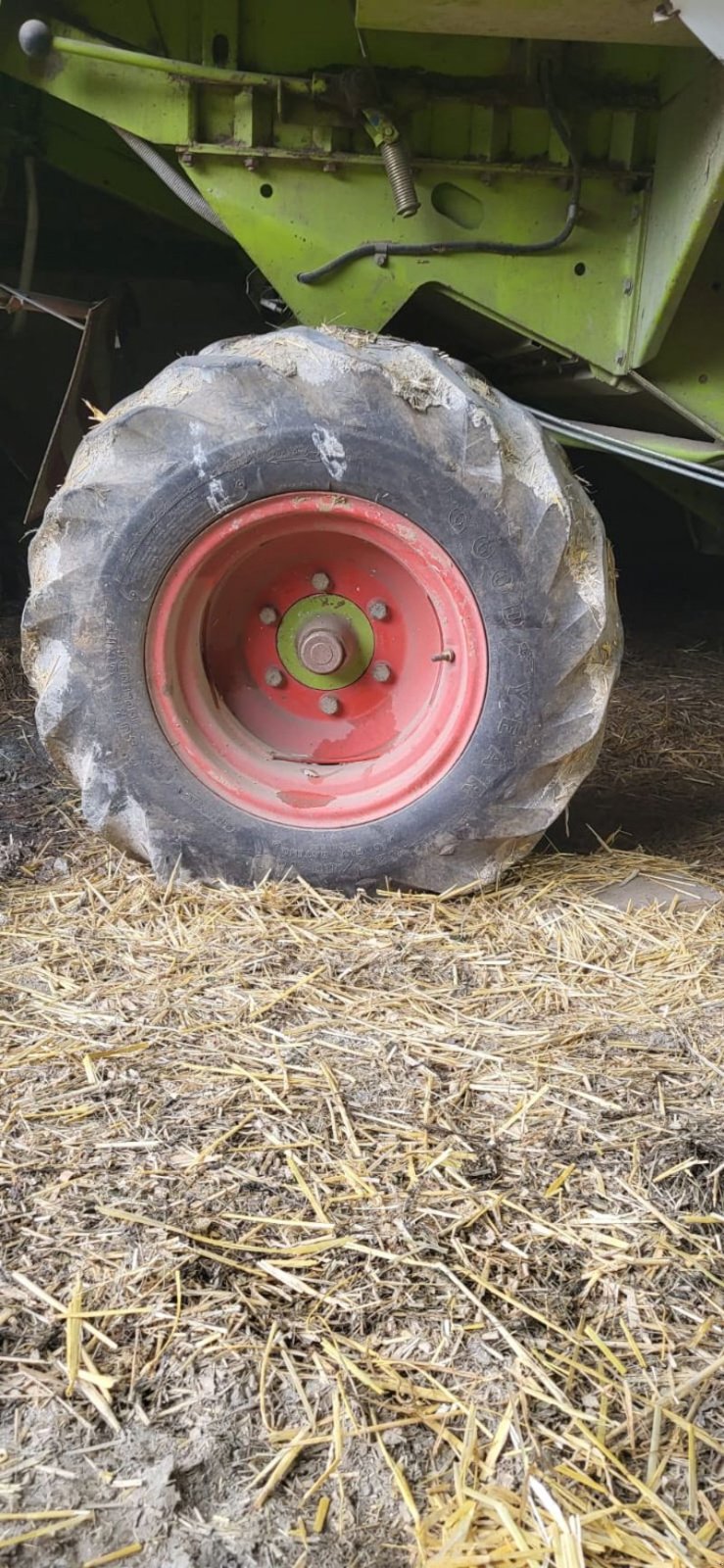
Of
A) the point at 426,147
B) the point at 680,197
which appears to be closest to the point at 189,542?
the point at 426,147

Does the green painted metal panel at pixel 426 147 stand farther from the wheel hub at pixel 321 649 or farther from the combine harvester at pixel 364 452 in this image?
the wheel hub at pixel 321 649

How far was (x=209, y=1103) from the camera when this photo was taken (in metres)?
2.00

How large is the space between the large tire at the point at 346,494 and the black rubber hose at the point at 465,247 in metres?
0.35

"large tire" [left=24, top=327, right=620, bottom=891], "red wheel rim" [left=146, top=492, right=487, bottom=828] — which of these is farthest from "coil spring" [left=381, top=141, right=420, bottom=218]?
"red wheel rim" [left=146, top=492, right=487, bottom=828]

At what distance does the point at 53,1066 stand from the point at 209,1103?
29 cm

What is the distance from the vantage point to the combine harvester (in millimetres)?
2576

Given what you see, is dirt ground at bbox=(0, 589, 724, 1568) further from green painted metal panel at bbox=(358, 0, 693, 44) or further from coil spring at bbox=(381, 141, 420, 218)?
green painted metal panel at bbox=(358, 0, 693, 44)

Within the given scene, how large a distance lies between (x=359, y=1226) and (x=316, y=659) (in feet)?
4.79

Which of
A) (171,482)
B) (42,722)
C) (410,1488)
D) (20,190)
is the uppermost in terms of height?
(20,190)

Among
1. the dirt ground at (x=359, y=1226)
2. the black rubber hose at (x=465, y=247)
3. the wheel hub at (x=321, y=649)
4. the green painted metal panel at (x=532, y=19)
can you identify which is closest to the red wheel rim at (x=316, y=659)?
the wheel hub at (x=321, y=649)

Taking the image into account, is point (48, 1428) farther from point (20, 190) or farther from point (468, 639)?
point (20, 190)

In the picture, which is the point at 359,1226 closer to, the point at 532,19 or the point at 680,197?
the point at 532,19

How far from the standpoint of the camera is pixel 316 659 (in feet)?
9.45

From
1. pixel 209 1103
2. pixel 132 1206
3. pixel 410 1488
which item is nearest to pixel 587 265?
pixel 209 1103
